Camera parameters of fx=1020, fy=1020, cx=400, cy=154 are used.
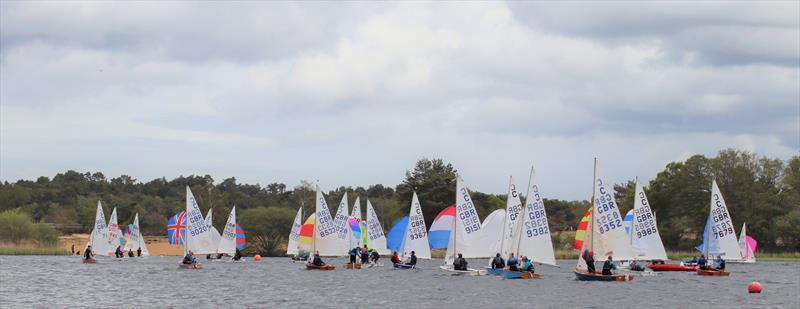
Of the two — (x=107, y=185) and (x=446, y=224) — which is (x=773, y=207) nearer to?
(x=446, y=224)

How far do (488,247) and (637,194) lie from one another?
1276cm

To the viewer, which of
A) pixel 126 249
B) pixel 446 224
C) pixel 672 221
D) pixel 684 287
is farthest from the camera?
pixel 672 221

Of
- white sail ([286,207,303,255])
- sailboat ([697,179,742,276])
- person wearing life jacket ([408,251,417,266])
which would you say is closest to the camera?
person wearing life jacket ([408,251,417,266])

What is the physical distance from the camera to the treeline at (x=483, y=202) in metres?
101

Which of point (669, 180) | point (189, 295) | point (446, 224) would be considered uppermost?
point (669, 180)

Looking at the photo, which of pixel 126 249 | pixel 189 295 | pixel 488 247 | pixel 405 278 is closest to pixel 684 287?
pixel 488 247

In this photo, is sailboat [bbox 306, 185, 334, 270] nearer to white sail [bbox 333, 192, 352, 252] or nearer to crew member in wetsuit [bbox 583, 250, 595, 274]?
white sail [bbox 333, 192, 352, 252]

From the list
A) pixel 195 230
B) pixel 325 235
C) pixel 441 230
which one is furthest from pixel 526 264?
pixel 195 230

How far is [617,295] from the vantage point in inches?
1869

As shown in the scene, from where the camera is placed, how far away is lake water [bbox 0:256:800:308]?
43.7 metres

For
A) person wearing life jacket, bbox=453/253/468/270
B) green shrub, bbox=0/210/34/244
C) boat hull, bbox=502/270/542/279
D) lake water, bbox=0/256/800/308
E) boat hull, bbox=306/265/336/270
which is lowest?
lake water, bbox=0/256/800/308

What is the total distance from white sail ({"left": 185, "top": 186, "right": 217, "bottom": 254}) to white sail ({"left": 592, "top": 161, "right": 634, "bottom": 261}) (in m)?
29.1

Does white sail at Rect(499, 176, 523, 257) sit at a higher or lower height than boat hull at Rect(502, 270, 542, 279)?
higher

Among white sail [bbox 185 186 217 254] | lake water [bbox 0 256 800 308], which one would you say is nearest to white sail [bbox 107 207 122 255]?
lake water [bbox 0 256 800 308]
